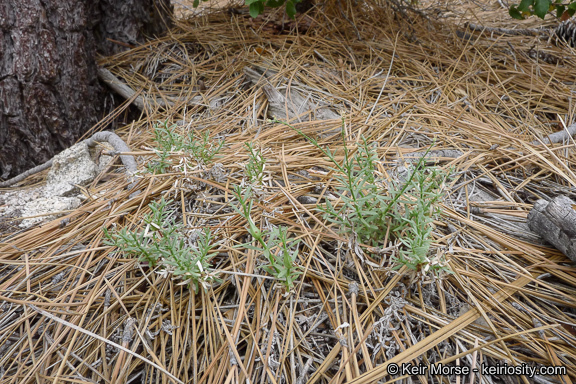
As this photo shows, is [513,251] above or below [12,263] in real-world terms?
below

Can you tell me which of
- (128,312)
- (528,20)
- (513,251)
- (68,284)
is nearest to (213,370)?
(128,312)

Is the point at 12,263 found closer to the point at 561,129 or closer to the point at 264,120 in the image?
the point at 264,120

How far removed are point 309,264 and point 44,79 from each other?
1995mm

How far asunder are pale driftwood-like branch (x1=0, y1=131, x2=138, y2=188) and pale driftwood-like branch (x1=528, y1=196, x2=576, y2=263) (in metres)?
1.64

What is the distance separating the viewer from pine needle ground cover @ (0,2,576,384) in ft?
3.62

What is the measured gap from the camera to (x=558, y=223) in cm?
122

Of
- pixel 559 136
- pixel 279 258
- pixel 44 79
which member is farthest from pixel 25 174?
pixel 559 136

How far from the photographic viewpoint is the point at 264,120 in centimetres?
208

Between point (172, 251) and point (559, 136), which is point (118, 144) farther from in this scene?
point (559, 136)

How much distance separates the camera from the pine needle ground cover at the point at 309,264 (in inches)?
43.4

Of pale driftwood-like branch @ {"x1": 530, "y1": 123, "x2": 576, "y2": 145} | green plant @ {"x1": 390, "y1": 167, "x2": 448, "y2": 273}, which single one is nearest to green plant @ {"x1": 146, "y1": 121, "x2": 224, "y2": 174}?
green plant @ {"x1": 390, "y1": 167, "x2": 448, "y2": 273}

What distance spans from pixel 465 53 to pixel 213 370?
2.61 m

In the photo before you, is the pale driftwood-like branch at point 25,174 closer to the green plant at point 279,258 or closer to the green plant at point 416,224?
the green plant at point 279,258

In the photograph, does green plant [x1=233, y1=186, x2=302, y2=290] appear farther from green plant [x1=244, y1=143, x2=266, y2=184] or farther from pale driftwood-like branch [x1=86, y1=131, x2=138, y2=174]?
pale driftwood-like branch [x1=86, y1=131, x2=138, y2=174]
